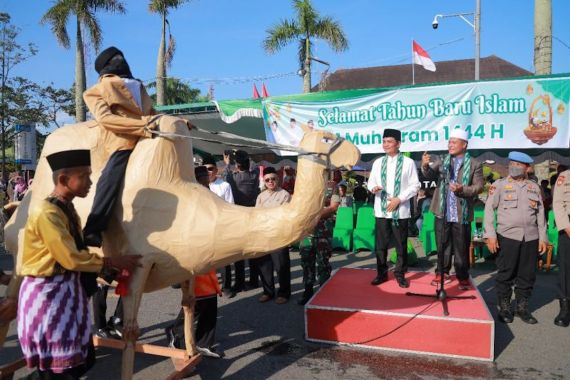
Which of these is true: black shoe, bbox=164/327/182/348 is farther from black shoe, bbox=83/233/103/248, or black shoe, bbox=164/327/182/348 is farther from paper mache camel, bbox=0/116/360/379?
black shoe, bbox=83/233/103/248

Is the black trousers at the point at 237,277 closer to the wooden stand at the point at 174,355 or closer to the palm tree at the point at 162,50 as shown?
the wooden stand at the point at 174,355

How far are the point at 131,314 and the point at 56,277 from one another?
743 mm

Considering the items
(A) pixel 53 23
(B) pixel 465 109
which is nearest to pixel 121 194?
(B) pixel 465 109

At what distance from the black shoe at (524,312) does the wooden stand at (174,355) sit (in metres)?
3.65

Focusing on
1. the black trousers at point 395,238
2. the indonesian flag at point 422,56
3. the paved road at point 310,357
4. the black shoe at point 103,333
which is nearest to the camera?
the paved road at point 310,357

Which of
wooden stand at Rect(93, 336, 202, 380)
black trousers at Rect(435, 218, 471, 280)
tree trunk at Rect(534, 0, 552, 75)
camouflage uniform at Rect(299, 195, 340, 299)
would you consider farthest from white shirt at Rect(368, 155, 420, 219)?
tree trunk at Rect(534, 0, 552, 75)

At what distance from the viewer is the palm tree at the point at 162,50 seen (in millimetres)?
17094

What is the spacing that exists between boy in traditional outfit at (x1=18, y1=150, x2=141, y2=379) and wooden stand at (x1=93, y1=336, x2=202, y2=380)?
1027 mm

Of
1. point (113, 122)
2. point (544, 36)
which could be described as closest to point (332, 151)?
point (113, 122)

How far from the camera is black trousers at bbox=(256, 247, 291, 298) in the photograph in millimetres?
5965

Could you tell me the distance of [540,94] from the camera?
6953 millimetres

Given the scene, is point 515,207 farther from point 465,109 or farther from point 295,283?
point 295,283

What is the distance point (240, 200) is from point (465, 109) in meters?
4.05

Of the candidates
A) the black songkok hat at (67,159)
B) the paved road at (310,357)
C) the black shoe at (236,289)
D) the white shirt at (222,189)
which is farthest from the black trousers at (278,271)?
the black songkok hat at (67,159)
